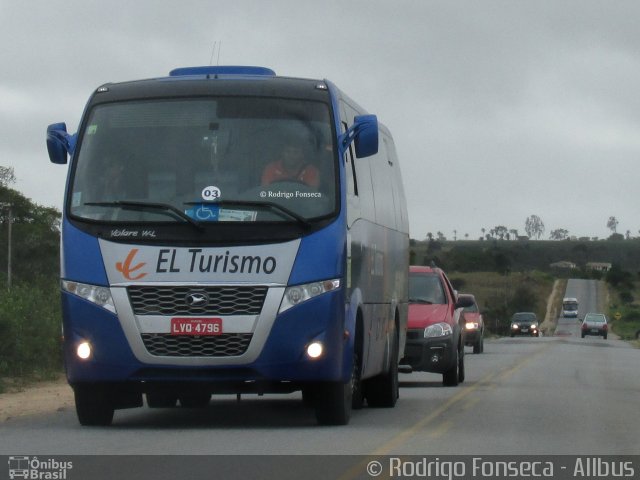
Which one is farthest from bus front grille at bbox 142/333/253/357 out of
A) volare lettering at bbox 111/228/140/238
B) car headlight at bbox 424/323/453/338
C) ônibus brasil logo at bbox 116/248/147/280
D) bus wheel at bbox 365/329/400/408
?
car headlight at bbox 424/323/453/338

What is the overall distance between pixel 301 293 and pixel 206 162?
1.61 metres

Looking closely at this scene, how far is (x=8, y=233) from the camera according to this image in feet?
198

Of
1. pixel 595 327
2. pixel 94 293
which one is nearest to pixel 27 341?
pixel 94 293

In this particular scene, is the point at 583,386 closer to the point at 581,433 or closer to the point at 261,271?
the point at 581,433

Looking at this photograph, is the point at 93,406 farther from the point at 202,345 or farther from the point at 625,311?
the point at 625,311

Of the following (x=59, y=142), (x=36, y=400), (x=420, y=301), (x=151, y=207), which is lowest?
(x=36, y=400)

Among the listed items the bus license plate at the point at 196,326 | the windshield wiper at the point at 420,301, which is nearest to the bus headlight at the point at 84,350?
the bus license plate at the point at 196,326

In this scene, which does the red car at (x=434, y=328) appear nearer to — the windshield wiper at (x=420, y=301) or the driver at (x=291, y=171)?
the windshield wiper at (x=420, y=301)

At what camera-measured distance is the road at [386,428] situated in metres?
11.5

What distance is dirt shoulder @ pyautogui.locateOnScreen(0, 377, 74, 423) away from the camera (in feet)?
53.3

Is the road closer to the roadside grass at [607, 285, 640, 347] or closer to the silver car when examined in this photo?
the silver car

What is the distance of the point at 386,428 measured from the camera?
13.5m

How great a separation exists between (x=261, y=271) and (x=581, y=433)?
3.45 metres

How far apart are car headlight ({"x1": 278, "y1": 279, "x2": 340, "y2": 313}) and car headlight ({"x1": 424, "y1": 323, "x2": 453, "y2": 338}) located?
8783mm
